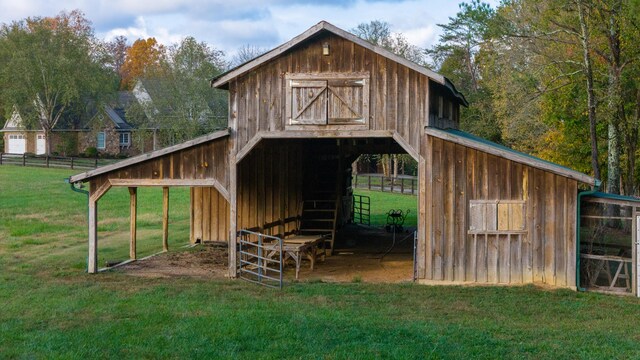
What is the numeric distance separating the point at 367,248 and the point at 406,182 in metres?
22.2

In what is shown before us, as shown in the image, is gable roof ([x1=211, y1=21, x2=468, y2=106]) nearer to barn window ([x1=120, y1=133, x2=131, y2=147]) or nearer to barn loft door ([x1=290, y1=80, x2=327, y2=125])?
barn loft door ([x1=290, y1=80, x2=327, y2=125])

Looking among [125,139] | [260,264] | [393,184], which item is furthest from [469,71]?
[260,264]

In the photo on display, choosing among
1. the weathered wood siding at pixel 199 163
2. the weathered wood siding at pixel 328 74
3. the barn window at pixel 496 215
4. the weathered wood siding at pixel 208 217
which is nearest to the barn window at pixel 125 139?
the weathered wood siding at pixel 208 217

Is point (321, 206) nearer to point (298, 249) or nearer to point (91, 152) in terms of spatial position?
point (298, 249)

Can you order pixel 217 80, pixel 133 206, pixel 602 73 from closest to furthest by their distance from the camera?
pixel 217 80, pixel 133 206, pixel 602 73

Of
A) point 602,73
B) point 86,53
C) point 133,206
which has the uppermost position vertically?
point 86,53

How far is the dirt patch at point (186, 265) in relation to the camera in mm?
17969

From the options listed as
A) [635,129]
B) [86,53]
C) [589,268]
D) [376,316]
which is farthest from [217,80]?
[86,53]

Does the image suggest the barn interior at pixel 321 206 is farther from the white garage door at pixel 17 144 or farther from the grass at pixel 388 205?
the white garage door at pixel 17 144

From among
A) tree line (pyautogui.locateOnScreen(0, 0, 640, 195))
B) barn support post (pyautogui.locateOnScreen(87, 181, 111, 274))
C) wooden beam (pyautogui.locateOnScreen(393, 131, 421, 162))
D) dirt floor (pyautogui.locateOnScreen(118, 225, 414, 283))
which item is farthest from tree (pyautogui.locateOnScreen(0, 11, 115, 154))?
wooden beam (pyautogui.locateOnScreen(393, 131, 421, 162))

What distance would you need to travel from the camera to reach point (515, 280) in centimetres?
1617

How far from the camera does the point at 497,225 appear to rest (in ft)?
53.4

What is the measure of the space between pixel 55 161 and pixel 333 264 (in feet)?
120

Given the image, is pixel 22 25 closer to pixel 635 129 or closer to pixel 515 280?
pixel 635 129
